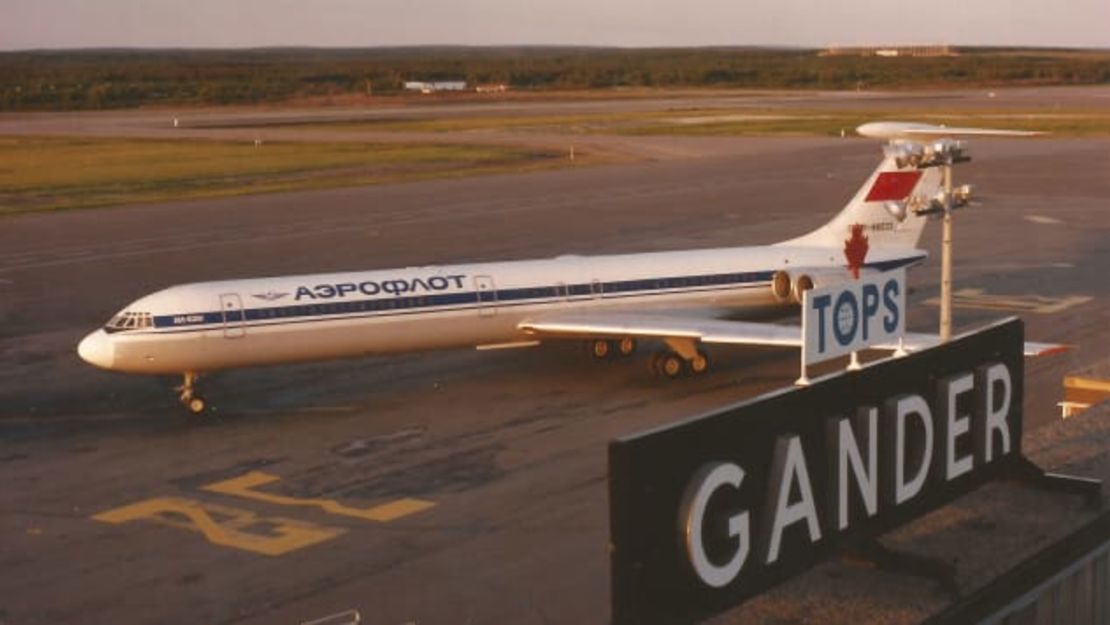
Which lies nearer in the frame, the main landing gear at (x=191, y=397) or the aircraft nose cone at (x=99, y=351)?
the aircraft nose cone at (x=99, y=351)

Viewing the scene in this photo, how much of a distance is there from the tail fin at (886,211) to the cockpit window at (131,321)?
15678 millimetres

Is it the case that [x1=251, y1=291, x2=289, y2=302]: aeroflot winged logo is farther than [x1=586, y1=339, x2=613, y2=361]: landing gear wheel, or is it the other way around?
[x1=586, y1=339, x2=613, y2=361]: landing gear wheel

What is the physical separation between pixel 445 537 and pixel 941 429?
959cm

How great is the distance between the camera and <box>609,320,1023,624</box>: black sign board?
980 centimetres

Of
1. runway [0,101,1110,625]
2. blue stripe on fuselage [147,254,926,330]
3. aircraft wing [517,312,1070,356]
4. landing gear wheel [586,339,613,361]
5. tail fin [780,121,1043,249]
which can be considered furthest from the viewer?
tail fin [780,121,1043,249]

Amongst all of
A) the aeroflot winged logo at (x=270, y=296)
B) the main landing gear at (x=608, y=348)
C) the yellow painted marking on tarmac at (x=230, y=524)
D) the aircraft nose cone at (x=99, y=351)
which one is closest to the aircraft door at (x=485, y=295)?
the main landing gear at (x=608, y=348)

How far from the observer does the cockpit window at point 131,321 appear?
2802 cm

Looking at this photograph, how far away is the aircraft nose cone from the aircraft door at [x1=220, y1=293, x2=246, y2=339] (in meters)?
2.22

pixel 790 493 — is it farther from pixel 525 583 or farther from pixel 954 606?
pixel 525 583

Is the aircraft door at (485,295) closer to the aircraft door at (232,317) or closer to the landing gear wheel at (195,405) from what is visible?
the aircraft door at (232,317)

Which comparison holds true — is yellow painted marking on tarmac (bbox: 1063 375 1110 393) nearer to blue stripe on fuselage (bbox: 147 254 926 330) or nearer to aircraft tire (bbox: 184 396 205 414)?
blue stripe on fuselage (bbox: 147 254 926 330)

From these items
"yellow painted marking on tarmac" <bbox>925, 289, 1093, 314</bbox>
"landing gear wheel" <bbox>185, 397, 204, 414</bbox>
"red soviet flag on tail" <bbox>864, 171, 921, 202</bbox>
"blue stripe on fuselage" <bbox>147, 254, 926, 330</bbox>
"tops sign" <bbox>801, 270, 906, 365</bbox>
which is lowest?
"yellow painted marking on tarmac" <bbox>925, 289, 1093, 314</bbox>

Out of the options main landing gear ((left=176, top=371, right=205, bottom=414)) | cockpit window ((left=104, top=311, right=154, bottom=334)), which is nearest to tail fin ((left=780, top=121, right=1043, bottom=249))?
main landing gear ((left=176, top=371, right=205, bottom=414))

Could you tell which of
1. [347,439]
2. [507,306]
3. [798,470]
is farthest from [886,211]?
[798,470]
